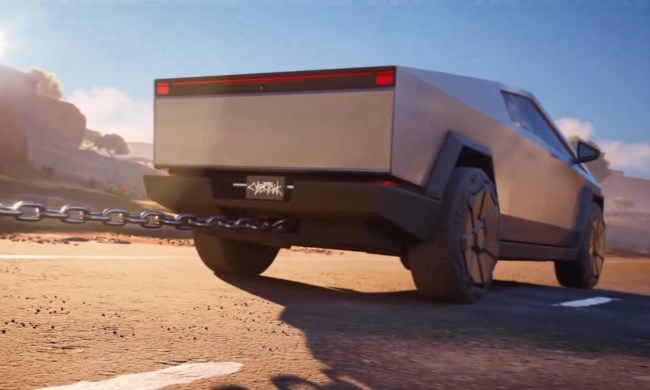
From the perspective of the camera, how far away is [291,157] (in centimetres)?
530

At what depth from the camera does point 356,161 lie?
502 cm

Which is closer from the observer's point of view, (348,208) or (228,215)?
(348,208)

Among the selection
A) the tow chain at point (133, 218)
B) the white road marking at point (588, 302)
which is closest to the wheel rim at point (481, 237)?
the white road marking at point (588, 302)

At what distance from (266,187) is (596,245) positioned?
5.27m

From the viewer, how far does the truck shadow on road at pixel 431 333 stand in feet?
10.4

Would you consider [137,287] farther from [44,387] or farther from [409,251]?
[44,387]

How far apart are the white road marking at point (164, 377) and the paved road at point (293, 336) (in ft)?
0.04

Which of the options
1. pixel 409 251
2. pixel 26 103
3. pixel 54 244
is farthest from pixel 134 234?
pixel 26 103

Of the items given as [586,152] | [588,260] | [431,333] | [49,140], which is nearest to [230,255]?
[431,333]

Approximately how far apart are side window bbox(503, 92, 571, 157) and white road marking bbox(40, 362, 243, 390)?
4.50 m

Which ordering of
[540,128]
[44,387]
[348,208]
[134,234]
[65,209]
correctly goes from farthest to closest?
[134,234] < [540,128] < [348,208] < [65,209] < [44,387]

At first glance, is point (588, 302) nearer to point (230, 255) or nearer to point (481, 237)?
point (481, 237)

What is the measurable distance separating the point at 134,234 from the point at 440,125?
12.8 meters

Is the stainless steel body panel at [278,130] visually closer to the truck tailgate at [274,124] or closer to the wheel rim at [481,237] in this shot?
the truck tailgate at [274,124]
